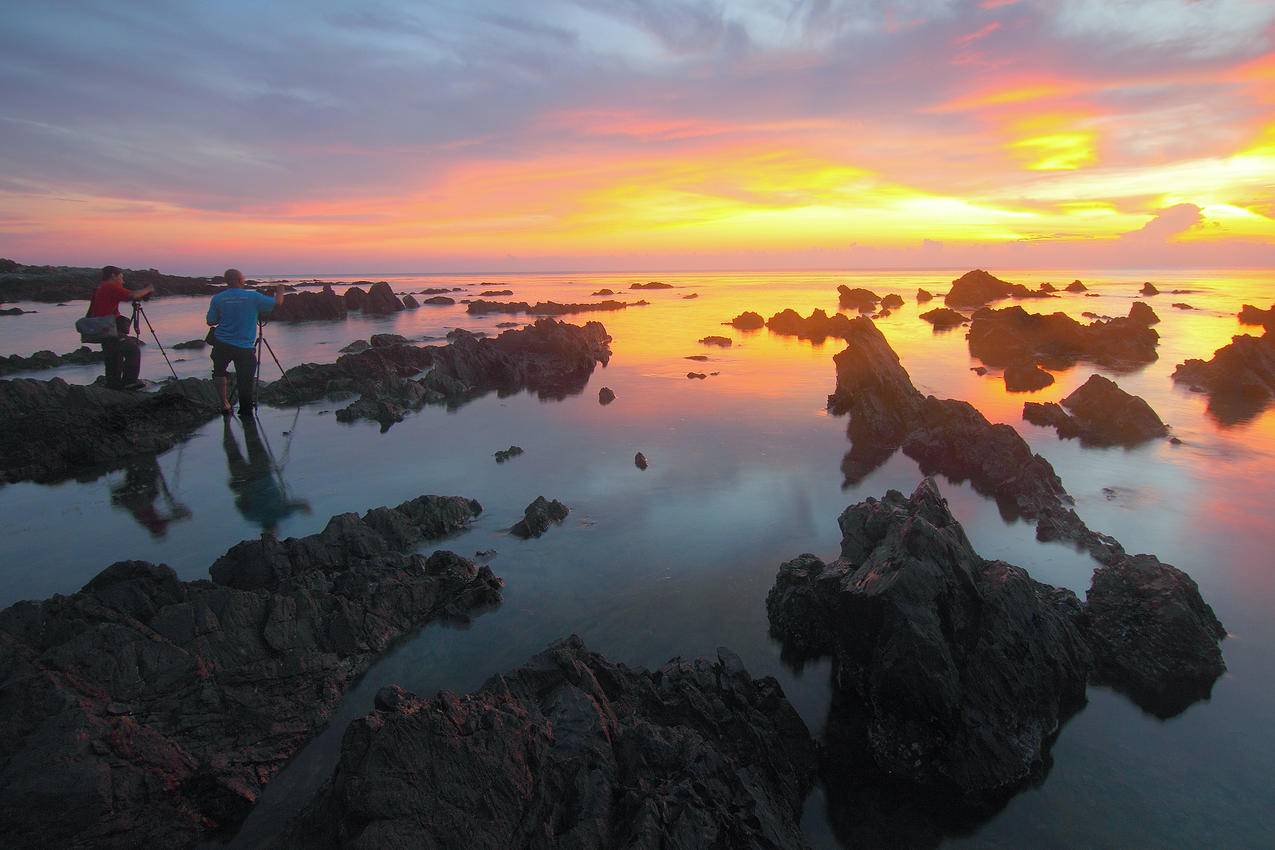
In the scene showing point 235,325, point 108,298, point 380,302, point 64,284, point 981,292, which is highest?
point 64,284

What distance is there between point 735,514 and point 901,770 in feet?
19.0

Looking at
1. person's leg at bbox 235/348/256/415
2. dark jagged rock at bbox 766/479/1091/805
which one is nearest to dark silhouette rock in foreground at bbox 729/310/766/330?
person's leg at bbox 235/348/256/415

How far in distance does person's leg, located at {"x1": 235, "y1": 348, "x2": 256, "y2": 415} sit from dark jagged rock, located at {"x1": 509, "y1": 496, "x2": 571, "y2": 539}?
1087cm

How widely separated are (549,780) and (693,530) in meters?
6.31

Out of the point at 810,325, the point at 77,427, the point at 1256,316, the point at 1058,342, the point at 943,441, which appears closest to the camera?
the point at 77,427

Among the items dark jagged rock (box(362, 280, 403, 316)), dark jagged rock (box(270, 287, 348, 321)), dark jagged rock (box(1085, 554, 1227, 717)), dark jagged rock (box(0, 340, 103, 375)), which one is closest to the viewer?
dark jagged rock (box(1085, 554, 1227, 717))

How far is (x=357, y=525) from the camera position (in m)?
8.96

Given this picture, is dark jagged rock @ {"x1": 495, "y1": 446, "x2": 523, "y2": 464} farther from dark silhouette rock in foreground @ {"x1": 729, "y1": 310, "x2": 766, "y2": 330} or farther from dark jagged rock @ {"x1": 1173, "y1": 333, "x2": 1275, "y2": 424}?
dark silhouette rock in foreground @ {"x1": 729, "y1": 310, "x2": 766, "y2": 330}

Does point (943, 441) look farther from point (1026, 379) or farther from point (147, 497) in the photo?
point (147, 497)

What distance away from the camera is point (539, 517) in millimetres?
10438

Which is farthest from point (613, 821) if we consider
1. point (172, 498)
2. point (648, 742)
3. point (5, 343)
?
point (5, 343)

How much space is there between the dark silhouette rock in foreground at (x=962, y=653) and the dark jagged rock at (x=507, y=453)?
26.8ft

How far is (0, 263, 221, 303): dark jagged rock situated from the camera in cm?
6247

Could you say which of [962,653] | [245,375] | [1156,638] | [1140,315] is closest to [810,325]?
[1140,315]
